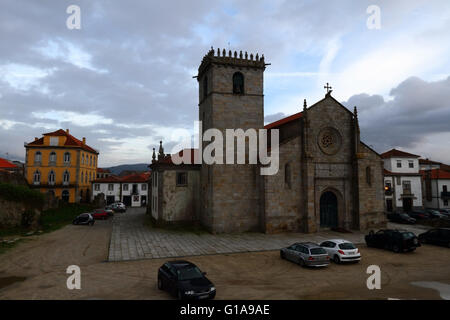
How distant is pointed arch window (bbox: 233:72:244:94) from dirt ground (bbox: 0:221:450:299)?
657 inches

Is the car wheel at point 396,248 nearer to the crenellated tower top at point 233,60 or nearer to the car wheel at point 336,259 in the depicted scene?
the car wheel at point 336,259

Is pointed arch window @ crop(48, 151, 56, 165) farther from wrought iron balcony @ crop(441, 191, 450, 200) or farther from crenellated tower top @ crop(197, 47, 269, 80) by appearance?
wrought iron balcony @ crop(441, 191, 450, 200)

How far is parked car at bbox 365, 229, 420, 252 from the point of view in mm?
20141

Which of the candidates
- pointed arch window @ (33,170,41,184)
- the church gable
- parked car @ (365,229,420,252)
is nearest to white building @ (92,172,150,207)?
pointed arch window @ (33,170,41,184)

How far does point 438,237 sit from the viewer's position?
2278 centimetres

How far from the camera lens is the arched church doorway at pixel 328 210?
1163 inches

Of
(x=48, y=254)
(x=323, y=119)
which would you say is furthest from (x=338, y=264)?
(x=48, y=254)

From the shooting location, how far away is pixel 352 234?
90.3 ft

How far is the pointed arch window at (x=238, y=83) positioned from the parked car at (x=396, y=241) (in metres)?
18.2

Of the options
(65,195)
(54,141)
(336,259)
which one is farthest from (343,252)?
(54,141)

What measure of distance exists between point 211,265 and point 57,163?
161 feet

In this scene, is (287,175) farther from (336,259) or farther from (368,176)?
(336,259)
